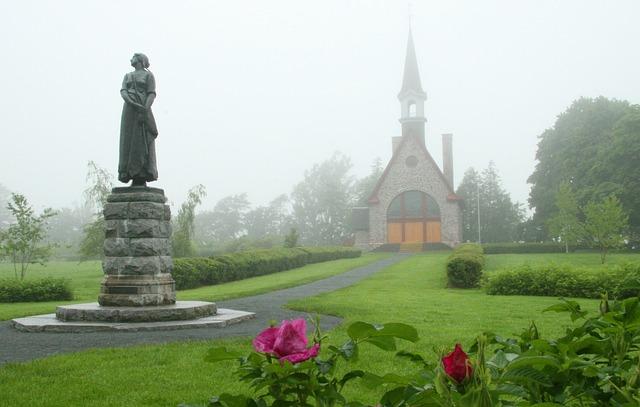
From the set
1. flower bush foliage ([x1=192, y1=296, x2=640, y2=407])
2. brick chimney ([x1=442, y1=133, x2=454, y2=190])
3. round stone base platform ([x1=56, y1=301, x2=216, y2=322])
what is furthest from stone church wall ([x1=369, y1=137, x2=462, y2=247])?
flower bush foliage ([x1=192, y1=296, x2=640, y2=407])

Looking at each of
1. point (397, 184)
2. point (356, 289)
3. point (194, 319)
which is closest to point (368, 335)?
point (194, 319)

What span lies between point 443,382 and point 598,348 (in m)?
1.02

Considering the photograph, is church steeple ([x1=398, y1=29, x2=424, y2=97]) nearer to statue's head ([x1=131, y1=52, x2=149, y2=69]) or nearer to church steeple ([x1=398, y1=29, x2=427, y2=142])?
church steeple ([x1=398, y1=29, x2=427, y2=142])

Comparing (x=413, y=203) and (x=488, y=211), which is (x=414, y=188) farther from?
(x=488, y=211)

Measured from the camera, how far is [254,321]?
10.7 m

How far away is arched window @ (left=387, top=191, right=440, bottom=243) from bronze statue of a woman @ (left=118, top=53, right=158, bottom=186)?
3815 cm

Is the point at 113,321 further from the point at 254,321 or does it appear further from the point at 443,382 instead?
the point at 443,382

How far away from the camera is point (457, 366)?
132 centimetres

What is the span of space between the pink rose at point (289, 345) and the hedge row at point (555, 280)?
15134mm

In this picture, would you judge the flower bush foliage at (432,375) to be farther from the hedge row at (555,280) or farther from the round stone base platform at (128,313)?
the hedge row at (555,280)

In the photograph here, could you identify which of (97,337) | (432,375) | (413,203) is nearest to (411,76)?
(413,203)

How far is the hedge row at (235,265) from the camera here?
71.1 feet

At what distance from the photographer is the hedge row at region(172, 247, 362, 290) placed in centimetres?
2167

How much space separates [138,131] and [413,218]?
127 feet
